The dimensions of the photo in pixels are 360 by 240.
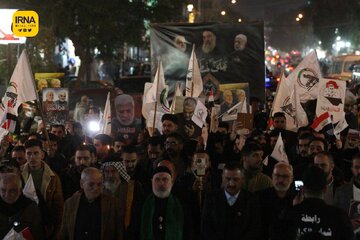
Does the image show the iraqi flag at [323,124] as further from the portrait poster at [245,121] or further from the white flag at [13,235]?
the white flag at [13,235]

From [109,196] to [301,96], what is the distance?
6223 millimetres

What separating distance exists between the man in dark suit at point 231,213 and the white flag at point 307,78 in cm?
588

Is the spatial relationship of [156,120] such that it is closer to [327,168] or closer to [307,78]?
[307,78]

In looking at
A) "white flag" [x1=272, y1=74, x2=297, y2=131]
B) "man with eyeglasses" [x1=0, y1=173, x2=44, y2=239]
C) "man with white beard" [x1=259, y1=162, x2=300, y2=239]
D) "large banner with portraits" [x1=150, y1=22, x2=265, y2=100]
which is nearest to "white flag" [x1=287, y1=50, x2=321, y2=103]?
"white flag" [x1=272, y1=74, x2=297, y2=131]

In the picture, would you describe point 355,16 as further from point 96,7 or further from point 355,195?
point 355,195

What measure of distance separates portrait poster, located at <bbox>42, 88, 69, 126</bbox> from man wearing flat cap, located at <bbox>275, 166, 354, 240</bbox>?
7217 millimetres

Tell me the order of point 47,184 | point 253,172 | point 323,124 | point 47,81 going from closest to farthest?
point 253,172 < point 47,184 < point 323,124 < point 47,81

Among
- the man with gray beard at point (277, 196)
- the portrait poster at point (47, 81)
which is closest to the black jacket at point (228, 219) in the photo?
the man with gray beard at point (277, 196)

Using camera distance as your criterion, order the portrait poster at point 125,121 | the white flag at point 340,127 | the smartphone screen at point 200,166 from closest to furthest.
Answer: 1. the smartphone screen at point 200,166
2. the portrait poster at point 125,121
3. the white flag at point 340,127

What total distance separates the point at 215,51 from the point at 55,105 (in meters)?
4.08

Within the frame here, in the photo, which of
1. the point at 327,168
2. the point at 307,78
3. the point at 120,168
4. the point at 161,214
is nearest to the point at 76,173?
the point at 120,168

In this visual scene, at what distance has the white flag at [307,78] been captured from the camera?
1192 centimetres

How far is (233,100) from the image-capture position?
1234cm

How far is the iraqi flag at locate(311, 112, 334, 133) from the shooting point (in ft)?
35.1
